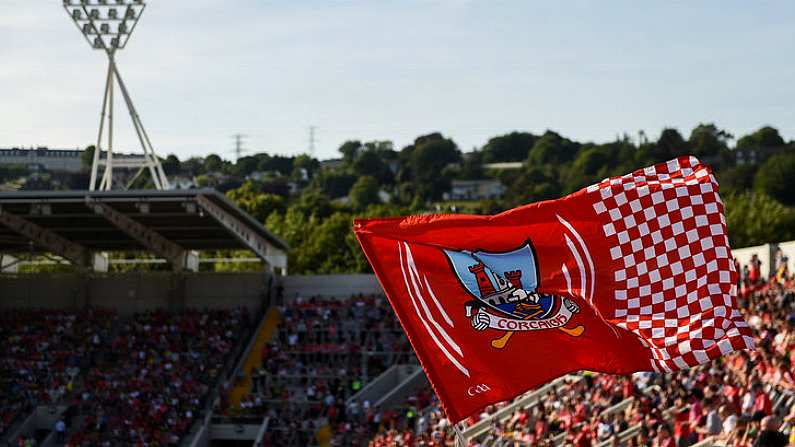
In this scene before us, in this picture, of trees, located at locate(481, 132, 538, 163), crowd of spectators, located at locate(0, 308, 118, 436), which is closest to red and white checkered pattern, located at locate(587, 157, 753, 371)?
crowd of spectators, located at locate(0, 308, 118, 436)

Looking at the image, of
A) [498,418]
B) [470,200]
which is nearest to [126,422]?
[498,418]

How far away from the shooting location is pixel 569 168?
473 feet

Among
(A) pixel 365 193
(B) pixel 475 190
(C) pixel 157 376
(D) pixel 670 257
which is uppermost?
(D) pixel 670 257

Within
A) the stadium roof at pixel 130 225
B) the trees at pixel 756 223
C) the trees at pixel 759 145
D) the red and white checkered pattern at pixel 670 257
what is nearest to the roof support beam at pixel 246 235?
the stadium roof at pixel 130 225

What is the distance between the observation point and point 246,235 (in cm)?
3744

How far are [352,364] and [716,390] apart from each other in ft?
53.4

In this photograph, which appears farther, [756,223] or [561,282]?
[756,223]

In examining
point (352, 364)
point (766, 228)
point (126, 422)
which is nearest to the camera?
point (126, 422)

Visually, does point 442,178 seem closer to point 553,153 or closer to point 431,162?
point 431,162

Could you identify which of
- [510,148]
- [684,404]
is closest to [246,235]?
[684,404]

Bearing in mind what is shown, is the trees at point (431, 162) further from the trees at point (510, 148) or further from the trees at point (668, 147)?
the trees at point (668, 147)

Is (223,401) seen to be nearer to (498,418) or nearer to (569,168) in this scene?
(498,418)

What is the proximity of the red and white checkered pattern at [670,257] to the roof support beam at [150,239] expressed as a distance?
76.3 ft

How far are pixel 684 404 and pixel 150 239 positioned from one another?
2042 cm
